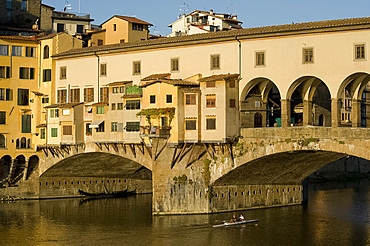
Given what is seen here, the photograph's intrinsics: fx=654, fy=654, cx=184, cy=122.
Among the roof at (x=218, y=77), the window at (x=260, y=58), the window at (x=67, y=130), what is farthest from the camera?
the window at (x=67, y=130)

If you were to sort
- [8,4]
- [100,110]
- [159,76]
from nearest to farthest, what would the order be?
[159,76], [100,110], [8,4]

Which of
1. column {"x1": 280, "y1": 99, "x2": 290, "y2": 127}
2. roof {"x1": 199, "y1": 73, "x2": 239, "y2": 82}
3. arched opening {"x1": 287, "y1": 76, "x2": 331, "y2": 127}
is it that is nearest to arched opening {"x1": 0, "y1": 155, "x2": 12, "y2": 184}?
roof {"x1": 199, "y1": 73, "x2": 239, "y2": 82}

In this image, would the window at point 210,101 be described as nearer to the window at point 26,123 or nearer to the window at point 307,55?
the window at point 307,55

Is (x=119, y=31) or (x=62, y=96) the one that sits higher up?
(x=119, y=31)

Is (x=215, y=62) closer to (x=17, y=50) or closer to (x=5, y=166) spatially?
(x=17, y=50)

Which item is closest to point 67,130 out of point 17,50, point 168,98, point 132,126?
point 132,126

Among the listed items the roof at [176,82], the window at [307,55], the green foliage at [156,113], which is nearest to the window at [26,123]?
the green foliage at [156,113]

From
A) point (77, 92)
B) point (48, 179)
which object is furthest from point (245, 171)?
point (48, 179)

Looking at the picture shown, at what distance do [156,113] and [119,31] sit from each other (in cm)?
2998

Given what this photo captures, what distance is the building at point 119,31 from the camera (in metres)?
91.6

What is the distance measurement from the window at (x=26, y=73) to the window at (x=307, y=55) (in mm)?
37586

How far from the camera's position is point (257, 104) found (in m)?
66.2

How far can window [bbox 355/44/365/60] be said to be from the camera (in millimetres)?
56594

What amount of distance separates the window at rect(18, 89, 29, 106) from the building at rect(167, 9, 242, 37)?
35.9 meters
